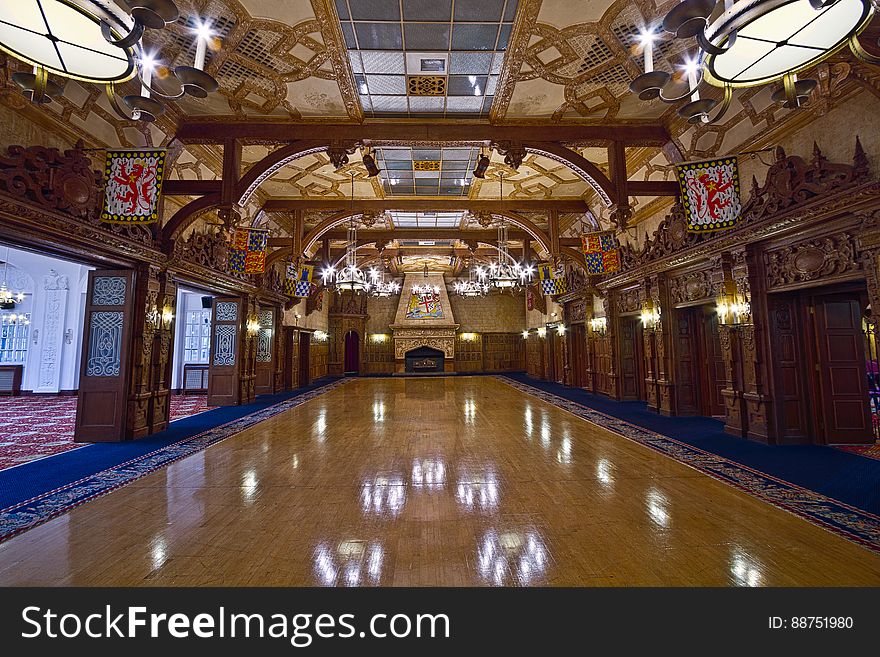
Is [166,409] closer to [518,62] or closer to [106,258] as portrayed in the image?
[106,258]

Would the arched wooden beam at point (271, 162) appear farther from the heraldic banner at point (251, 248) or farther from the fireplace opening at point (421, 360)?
the fireplace opening at point (421, 360)

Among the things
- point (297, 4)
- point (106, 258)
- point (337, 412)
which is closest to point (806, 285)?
point (297, 4)

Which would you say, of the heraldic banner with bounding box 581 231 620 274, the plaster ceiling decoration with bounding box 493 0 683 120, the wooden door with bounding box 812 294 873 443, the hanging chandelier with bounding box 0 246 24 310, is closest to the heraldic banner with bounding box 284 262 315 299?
the plaster ceiling decoration with bounding box 493 0 683 120

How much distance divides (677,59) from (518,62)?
205 cm

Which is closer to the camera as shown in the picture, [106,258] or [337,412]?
[106,258]

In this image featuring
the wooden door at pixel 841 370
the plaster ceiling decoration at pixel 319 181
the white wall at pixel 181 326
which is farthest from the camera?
the white wall at pixel 181 326

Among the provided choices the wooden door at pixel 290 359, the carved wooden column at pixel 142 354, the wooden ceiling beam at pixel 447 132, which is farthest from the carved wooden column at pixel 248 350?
the wooden ceiling beam at pixel 447 132

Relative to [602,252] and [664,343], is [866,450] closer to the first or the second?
[664,343]

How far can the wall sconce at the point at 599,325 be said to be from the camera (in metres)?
10.9

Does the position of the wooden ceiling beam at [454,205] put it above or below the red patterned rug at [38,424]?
above

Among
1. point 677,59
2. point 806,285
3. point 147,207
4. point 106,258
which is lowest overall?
point 806,285

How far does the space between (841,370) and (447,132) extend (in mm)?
6805

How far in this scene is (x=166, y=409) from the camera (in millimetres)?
6887

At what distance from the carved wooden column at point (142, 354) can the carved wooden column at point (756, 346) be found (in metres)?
9.06
